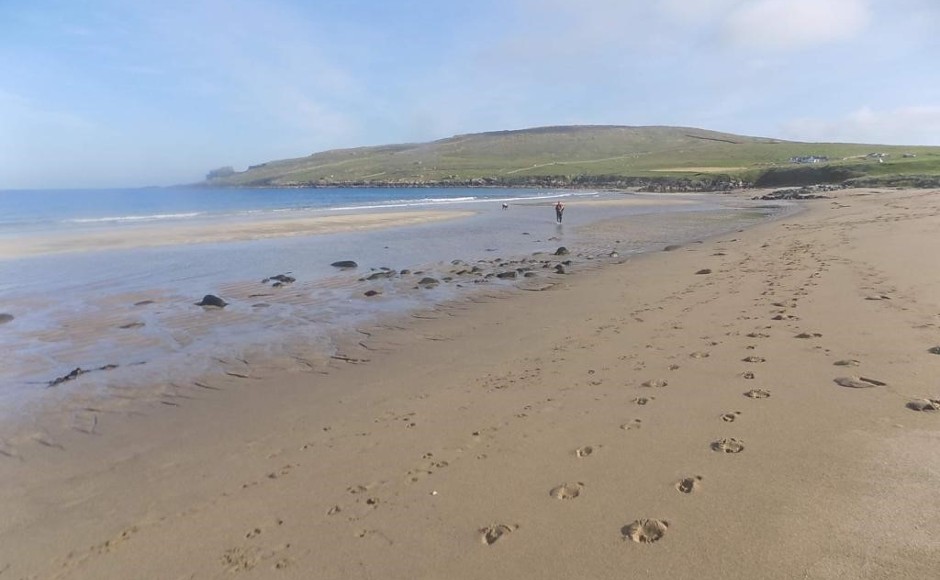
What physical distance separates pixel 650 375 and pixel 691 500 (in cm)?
350

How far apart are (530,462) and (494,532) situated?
1.24m

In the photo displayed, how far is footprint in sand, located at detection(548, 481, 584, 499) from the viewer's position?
494cm

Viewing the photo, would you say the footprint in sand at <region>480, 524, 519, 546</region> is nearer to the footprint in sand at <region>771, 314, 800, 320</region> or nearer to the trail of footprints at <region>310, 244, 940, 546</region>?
the trail of footprints at <region>310, 244, 940, 546</region>

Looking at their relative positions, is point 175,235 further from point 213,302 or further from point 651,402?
point 651,402

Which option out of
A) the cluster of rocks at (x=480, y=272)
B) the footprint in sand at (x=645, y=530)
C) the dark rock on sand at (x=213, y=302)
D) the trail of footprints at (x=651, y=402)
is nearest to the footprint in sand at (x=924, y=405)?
the trail of footprints at (x=651, y=402)

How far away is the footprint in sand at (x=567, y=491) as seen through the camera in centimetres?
494

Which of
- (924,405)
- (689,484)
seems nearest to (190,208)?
(689,484)

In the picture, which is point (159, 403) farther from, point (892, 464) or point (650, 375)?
point (892, 464)

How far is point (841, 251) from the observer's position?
59.1 ft

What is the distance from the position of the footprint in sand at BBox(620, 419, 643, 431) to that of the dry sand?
0.07 meters

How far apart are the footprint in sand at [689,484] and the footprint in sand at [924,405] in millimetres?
2717

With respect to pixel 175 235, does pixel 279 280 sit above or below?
below

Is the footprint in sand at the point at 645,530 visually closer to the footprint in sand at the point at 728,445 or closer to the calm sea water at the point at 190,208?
the footprint in sand at the point at 728,445

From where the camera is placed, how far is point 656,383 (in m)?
7.59
